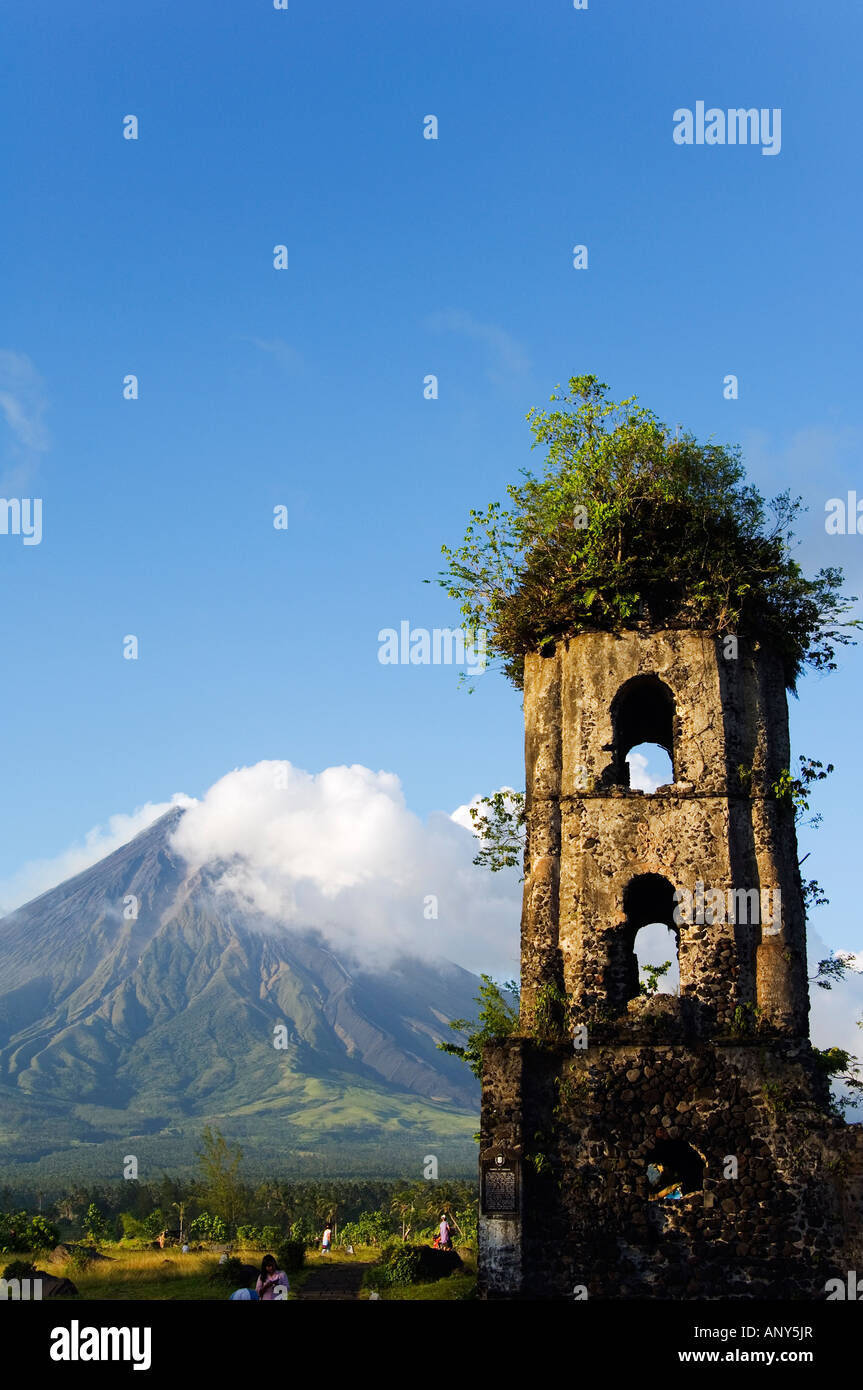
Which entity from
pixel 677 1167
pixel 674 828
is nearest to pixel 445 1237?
pixel 677 1167

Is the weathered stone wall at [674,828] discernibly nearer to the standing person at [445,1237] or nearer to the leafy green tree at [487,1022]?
the leafy green tree at [487,1022]

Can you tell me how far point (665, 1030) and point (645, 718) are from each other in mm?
5424

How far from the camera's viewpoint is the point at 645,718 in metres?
19.7

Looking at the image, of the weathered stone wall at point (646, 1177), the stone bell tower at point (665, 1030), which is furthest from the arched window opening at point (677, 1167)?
the weathered stone wall at point (646, 1177)

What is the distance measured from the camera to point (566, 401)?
18500mm

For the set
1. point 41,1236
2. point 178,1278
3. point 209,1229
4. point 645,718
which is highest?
point 645,718

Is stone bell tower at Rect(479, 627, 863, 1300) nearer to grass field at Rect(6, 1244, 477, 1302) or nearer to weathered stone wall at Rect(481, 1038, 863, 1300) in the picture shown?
weathered stone wall at Rect(481, 1038, 863, 1300)

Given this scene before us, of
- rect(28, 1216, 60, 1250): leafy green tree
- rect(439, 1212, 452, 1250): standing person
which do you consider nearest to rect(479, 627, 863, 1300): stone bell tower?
rect(439, 1212, 452, 1250): standing person

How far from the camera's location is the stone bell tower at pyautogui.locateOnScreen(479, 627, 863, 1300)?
591 inches

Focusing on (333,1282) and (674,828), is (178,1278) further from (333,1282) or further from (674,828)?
(674,828)

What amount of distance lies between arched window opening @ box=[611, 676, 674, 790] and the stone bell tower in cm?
18
